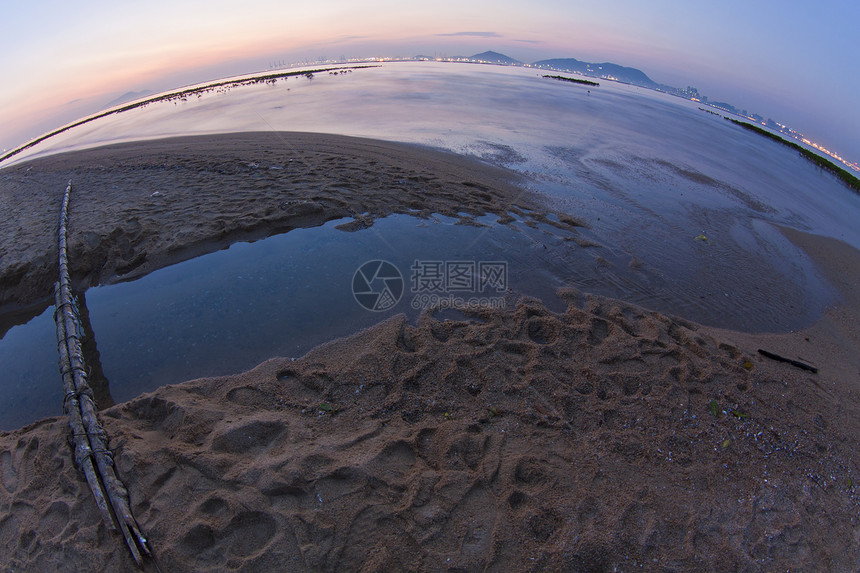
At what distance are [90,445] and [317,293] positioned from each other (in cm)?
284

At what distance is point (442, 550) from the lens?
2.38 meters

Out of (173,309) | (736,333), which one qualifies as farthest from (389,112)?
(736,333)

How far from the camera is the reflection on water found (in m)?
4.20

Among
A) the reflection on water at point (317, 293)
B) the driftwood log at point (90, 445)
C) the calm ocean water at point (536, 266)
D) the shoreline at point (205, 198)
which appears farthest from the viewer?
the shoreline at point (205, 198)

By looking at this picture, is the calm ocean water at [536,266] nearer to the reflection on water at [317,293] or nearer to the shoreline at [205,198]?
the reflection on water at [317,293]

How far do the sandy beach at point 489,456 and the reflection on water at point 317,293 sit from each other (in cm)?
44

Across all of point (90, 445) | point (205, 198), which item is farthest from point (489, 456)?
point (205, 198)

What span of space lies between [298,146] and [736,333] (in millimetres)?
11769

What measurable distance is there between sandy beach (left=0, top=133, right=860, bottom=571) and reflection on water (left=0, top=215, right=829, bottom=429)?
44 cm

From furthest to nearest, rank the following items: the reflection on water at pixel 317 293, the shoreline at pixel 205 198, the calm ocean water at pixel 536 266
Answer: the shoreline at pixel 205 198 < the calm ocean water at pixel 536 266 < the reflection on water at pixel 317 293

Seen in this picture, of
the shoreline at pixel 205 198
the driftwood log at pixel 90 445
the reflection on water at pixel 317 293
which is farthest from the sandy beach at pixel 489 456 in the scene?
the shoreline at pixel 205 198

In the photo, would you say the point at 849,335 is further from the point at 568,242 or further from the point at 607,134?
the point at 607,134

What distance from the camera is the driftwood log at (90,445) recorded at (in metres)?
2.38

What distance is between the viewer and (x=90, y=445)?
2893 mm
